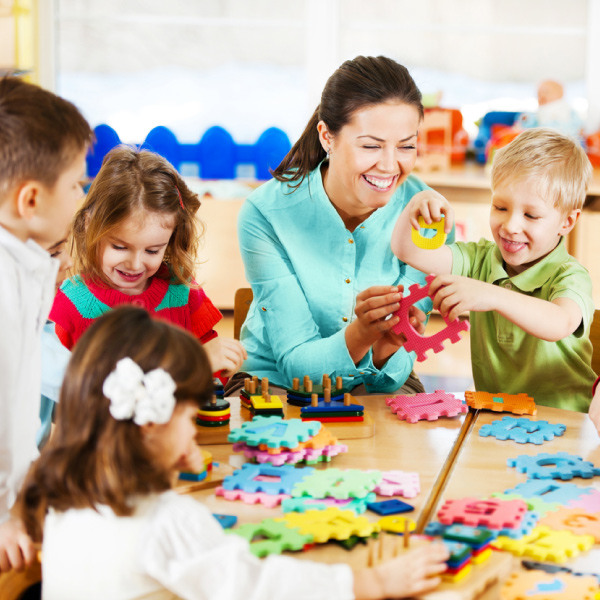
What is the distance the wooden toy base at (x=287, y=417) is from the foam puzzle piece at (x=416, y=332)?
18 centimetres

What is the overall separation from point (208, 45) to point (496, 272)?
3442 mm

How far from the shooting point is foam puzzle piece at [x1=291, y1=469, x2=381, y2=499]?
1.22 meters

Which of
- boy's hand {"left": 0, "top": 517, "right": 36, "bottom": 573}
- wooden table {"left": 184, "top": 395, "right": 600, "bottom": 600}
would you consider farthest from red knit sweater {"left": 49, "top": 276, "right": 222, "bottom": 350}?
boy's hand {"left": 0, "top": 517, "right": 36, "bottom": 573}

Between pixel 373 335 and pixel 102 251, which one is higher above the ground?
pixel 102 251

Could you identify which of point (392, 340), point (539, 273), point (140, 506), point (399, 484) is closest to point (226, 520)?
point (140, 506)

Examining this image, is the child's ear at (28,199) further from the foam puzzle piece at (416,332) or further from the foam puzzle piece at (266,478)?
the foam puzzle piece at (416,332)

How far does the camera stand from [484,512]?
3.84 ft

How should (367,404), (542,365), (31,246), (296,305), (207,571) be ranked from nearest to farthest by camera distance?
(207,571)
(31,246)
(367,404)
(542,365)
(296,305)

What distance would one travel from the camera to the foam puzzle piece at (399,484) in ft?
4.10

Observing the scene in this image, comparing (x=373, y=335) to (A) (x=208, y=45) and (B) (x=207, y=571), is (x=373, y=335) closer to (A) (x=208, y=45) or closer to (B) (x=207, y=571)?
(B) (x=207, y=571)

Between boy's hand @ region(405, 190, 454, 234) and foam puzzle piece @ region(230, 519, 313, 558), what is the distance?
0.89 metres

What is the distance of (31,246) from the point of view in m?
1.26

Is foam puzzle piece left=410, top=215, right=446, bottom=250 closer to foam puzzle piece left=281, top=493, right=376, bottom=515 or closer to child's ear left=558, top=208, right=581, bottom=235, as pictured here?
child's ear left=558, top=208, right=581, bottom=235

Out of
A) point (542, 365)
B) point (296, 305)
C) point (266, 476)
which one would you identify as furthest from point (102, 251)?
point (542, 365)
